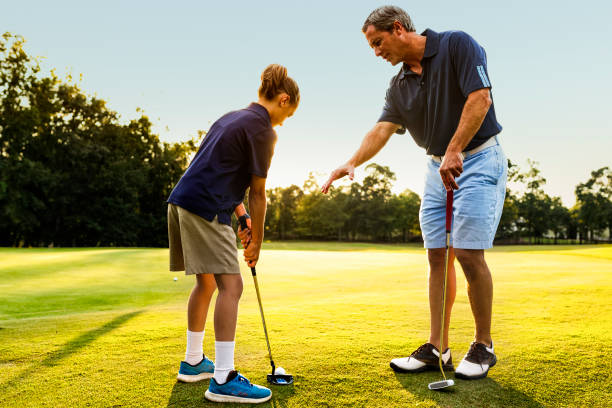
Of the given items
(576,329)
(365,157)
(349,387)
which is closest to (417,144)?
(365,157)

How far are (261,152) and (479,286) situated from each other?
1624mm

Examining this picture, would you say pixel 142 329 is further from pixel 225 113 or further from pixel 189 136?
pixel 189 136

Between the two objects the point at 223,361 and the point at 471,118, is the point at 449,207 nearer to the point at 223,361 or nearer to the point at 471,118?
the point at 471,118

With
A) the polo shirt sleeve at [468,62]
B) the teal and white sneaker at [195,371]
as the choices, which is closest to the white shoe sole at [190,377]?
the teal and white sneaker at [195,371]

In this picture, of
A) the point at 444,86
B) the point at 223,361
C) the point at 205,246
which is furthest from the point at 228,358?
the point at 444,86

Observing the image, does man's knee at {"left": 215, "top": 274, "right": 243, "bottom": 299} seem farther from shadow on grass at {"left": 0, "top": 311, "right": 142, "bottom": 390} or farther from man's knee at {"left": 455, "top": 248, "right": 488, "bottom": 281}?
man's knee at {"left": 455, "top": 248, "right": 488, "bottom": 281}

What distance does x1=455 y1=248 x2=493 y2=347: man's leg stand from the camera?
9.59 ft

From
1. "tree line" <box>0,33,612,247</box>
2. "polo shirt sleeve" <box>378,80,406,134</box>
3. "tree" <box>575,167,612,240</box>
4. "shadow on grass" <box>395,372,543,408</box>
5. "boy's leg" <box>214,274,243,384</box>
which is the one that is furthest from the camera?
"tree" <box>575,167,612,240</box>

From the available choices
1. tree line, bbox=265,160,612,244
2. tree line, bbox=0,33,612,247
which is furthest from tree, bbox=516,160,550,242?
tree line, bbox=0,33,612,247

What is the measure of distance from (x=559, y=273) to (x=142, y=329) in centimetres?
928

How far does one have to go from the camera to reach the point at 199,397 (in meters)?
2.50

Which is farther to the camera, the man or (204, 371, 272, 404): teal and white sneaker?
the man

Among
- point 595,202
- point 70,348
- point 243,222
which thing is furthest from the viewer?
point 595,202

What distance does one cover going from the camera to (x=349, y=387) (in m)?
2.57
